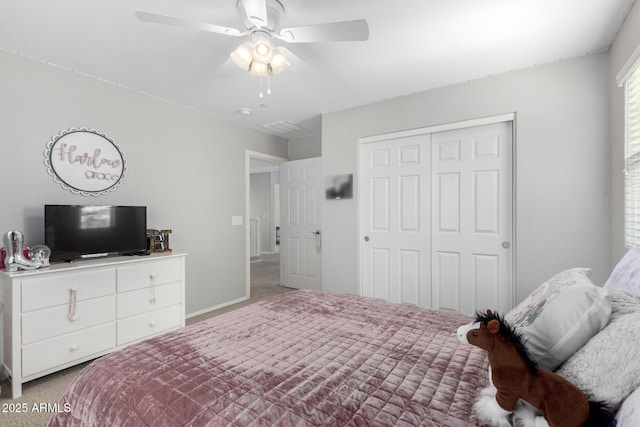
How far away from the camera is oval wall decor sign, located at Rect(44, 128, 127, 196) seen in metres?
2.45

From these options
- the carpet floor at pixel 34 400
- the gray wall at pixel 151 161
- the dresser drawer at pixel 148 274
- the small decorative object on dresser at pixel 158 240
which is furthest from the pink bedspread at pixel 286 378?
the gray wall at pixel 151 161

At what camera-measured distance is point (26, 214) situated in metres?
2.29

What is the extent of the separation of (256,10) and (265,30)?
0.76ft

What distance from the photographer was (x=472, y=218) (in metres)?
2.87

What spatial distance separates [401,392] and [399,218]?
245 cm

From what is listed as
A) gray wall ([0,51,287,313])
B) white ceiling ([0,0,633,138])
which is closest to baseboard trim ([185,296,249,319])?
gray wall ([0,51,287,313])

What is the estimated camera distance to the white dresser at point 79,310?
1953mm

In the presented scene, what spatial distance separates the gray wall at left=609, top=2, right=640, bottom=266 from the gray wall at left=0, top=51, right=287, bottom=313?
3.82m

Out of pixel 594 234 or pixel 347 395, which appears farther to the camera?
pixel 594 234

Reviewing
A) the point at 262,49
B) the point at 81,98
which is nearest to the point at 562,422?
the point at 262,49

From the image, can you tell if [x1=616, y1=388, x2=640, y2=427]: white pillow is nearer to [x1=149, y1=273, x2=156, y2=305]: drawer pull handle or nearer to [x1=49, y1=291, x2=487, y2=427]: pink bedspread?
[x1=49, y1=291, x2=487, y2=427]: pink bedspread

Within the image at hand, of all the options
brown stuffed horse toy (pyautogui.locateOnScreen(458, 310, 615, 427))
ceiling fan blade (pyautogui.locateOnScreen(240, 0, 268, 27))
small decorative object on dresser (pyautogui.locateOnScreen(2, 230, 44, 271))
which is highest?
ceiling fan blade (pyautogui.locateOnScreen(240, 0, 268, 27))

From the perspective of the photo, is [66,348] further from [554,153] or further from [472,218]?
[554,153]

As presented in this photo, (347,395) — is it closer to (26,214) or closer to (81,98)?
(26,214)
